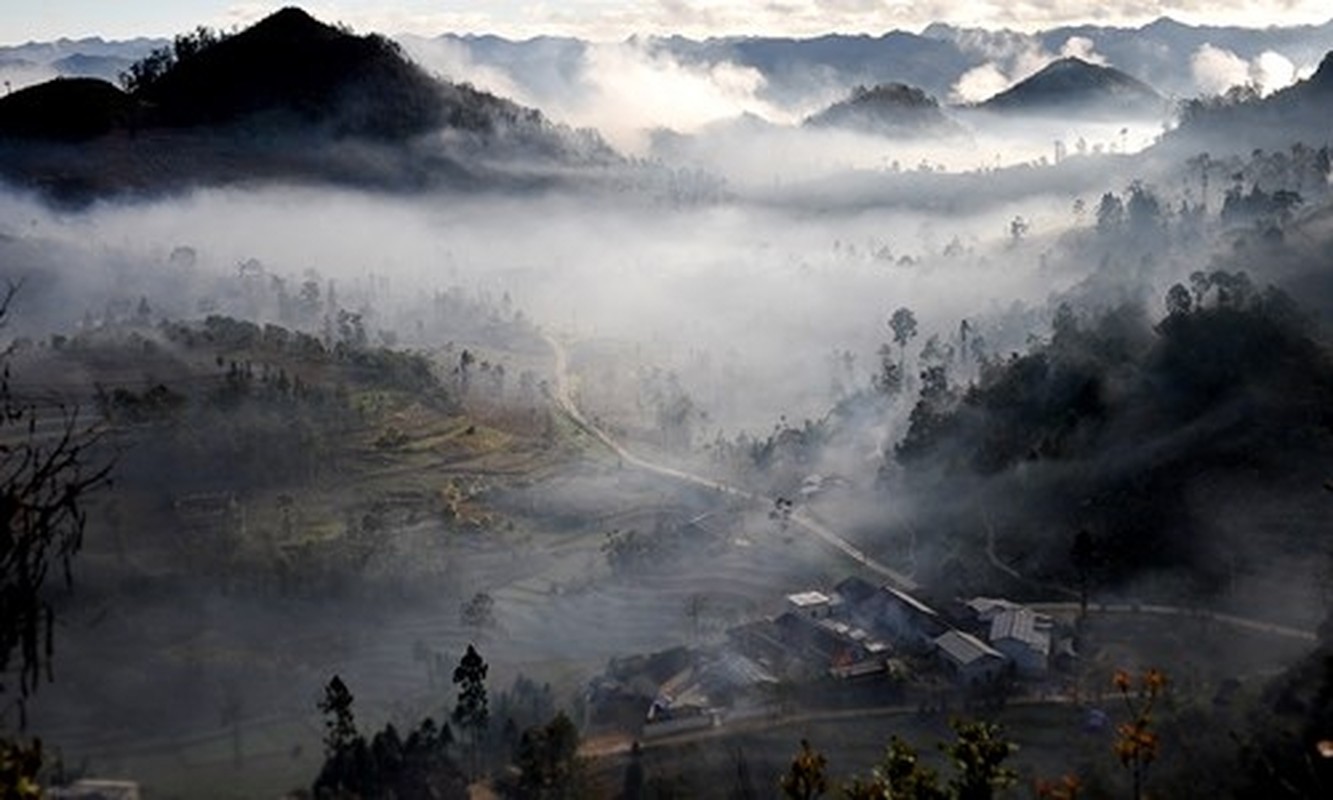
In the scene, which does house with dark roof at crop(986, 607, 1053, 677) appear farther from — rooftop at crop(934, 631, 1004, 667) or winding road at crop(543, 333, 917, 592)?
winding road at crop(543, 333, 917, 592)

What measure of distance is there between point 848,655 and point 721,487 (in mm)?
56739

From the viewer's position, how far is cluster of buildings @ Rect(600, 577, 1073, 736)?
7769cm

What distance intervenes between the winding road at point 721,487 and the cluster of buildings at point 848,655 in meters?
8.89

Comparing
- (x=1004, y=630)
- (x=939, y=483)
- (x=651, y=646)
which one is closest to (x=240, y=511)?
(x=651, y=646)

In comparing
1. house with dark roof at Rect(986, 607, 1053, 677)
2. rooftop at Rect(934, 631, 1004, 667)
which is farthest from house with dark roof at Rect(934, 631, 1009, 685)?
house with dark roof at Rect(986, 607, 1053, 677)

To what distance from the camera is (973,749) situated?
113 ft

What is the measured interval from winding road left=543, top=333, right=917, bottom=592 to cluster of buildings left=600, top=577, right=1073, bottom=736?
29.2 ft

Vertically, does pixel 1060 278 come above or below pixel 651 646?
above

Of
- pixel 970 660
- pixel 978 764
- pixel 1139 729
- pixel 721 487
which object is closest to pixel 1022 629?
pixel 970 660

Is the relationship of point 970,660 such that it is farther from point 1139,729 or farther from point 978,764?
point 978,764

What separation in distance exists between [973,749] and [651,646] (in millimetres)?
63452

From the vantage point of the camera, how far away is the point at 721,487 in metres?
138

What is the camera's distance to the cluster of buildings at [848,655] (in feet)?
255

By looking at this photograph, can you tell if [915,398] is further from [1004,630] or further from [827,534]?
[1004,630]
